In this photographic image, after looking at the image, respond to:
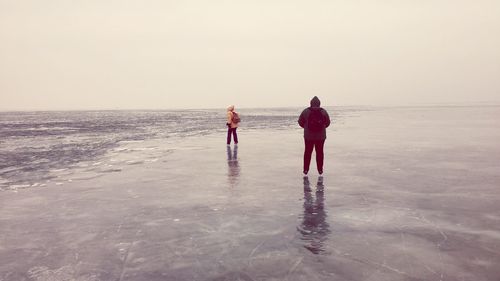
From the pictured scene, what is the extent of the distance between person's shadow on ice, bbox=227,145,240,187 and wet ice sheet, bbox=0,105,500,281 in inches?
5.9

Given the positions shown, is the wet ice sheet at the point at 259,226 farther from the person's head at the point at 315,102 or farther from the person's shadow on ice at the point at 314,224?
the person's head at the point at 315,102

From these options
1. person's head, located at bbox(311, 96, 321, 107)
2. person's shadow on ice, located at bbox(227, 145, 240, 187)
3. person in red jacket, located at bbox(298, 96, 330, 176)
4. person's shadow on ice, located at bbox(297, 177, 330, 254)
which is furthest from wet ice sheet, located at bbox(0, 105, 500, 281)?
person's head, located at bbox(311, 96, 321, 107)

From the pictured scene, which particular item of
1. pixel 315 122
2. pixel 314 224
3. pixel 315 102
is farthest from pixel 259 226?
pixel 315 102

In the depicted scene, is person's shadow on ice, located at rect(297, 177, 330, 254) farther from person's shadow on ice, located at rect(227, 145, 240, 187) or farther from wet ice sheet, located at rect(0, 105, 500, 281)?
person's shadow on ice, located at rect(227, 145, 240, 187)

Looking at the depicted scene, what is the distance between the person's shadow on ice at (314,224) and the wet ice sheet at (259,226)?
0.05ft

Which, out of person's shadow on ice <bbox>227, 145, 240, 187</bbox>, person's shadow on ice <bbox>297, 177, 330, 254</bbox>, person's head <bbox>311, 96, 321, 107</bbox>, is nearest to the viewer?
person's shadow on ice <bbox>297, 177, 330, 254</bbox>

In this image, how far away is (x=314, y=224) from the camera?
248 inches

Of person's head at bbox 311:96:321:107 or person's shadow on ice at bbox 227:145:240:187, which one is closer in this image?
person's head at bbox 311:96:321:107

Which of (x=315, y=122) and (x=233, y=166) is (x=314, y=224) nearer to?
(x=315, y=122)

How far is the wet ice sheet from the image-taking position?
4637mm

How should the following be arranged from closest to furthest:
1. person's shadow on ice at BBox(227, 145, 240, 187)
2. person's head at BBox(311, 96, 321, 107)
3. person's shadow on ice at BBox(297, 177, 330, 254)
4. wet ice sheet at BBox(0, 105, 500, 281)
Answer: wet ice sheet at BBox(0, 105, 500, 281), person's shadow on ice at BBox(297, 177, 330, 254), person's head at BBox(311, 96, 321, 107), person's shadow on ice at BBox(227, 145, 240, 187)

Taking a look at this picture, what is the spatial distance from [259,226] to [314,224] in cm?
86

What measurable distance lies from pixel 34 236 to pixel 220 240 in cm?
279

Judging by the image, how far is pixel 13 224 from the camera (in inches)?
262
